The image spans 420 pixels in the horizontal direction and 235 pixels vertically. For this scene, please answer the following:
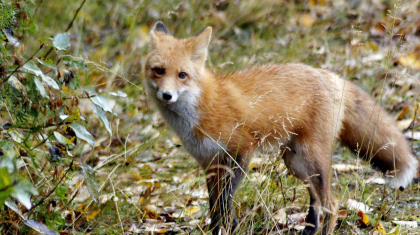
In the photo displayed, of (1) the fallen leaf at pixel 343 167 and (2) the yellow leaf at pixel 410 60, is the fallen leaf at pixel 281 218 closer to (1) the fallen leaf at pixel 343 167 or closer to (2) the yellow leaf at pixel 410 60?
(1) the fallen leaf at pixel 343 167

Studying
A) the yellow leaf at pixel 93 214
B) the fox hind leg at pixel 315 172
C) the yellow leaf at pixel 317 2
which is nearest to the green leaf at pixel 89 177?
the yellow leaf at pixel 93 214

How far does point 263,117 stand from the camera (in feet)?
12.5

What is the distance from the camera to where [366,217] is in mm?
3596

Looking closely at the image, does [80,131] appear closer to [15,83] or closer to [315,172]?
[15,83]

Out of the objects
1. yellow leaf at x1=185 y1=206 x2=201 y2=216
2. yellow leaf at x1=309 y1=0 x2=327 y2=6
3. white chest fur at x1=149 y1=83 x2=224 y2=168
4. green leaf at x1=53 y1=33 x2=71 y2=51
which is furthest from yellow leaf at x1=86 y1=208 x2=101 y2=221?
yellow leaf at x1=309 y1=0 x2=327 y2=6

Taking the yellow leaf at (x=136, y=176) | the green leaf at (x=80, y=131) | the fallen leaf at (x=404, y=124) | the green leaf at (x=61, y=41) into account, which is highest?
the green leaf at (x=61, y=41)

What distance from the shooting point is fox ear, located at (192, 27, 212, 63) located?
12.5 feet

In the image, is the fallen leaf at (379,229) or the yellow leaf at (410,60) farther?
the yellow leaf at (410,60)

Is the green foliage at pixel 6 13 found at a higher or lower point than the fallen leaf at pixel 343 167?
higher

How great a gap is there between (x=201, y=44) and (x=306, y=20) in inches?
175

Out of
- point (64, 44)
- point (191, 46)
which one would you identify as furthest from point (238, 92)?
point (64, 44)

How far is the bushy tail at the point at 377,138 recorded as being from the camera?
3.90 meters

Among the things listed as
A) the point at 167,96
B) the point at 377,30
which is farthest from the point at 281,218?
the point at 377,30

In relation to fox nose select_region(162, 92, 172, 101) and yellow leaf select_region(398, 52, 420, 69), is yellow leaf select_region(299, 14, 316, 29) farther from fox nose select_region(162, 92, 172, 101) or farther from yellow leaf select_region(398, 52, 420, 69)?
fox nose select_region(162, 92, 172, 101)
